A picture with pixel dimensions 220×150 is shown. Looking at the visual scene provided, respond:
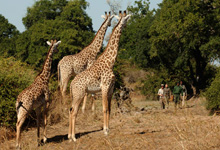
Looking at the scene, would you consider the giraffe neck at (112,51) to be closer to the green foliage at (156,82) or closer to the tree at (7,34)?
the green foliage at (156,82)

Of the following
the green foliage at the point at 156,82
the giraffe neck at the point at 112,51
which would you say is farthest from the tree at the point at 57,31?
the giraffe neck at the point at 112,51

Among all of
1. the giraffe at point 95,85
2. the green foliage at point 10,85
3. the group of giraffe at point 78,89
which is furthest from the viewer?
the green foliage at point 10,85

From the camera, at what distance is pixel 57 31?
49.5 metres

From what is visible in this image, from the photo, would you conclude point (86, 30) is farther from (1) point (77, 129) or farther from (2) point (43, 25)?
(1) point (77, 129)

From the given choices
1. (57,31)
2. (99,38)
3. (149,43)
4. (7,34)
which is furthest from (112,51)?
(7,34)

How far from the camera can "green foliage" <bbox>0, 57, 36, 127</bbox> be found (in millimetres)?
14086

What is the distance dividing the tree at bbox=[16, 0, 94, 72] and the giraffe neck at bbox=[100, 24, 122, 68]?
32.5 metres

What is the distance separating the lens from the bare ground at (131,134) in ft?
29.7

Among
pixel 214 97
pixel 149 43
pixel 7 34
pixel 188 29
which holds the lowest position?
pixel 214 97

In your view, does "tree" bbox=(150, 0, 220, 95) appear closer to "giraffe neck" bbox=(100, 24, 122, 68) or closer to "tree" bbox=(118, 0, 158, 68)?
"tree" bbox=(118, 0, 158, 68)

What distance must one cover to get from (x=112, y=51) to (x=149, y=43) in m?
31.2

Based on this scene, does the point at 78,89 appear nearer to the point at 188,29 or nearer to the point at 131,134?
the point at 131,134

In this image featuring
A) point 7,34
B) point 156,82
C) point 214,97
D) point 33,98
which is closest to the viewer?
point 33,98

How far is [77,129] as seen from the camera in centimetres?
1408
